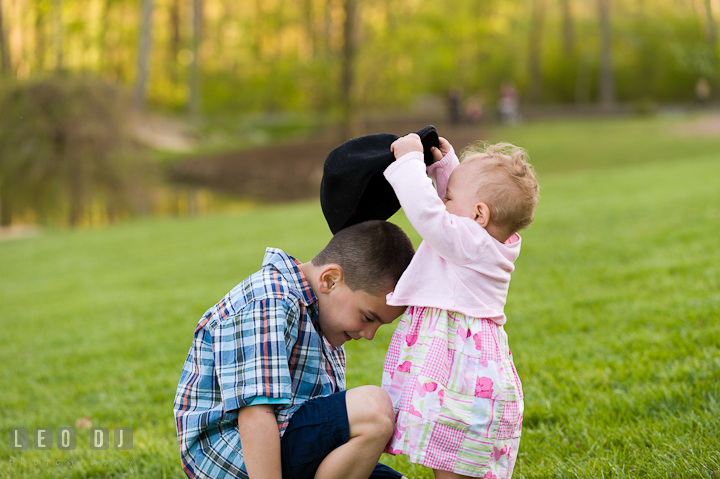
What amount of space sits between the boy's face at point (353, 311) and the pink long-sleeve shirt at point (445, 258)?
9 centimetres

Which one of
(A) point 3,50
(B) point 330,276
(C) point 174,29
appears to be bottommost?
(B) point 330,276

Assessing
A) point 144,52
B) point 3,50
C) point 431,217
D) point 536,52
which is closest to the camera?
point 431,217

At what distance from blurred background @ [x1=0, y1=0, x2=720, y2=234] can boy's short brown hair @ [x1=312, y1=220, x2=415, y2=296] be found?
34.1ft

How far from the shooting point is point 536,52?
38.8 meters

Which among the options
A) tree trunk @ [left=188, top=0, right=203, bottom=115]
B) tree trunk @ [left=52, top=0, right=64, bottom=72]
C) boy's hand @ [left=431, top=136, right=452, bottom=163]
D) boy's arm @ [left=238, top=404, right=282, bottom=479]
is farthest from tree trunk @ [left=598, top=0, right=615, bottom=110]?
boy's arm @ [left=238, top=404, right=282, bottom=479]

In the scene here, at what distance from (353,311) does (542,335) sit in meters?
2.12

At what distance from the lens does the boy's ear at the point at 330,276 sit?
1.87 m

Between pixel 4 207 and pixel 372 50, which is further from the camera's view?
pixel 372 50

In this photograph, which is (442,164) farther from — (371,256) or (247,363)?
(247,363)

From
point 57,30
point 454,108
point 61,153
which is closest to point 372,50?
point 61,153

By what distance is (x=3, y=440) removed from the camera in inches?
123

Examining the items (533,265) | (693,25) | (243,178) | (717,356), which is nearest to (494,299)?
(717,356)

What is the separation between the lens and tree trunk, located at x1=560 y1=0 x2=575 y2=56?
4081 centimetres

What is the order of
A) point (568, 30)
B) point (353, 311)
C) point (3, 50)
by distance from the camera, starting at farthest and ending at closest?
point (568, 30) < point (3, 50) < point (353, 311)
